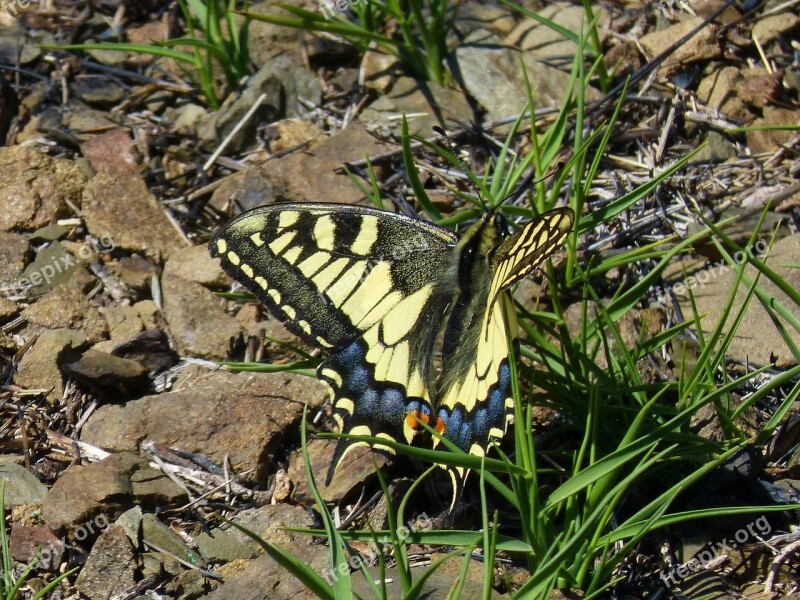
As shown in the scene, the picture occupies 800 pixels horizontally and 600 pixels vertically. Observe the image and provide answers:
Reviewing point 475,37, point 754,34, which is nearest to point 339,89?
point 475,37

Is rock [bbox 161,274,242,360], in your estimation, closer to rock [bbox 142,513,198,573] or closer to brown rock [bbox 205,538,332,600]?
rock [bbox 142,513,198,573]

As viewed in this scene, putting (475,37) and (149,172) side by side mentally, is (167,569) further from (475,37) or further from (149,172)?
(475,37)

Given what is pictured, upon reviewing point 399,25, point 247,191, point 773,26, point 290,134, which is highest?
point 773,26

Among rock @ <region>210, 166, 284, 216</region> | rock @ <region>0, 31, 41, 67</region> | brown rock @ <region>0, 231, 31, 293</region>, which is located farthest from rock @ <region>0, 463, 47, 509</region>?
rock @ <region>0, 31, 41, 67</region>

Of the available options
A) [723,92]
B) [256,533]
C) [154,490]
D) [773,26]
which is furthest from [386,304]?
[773,26]

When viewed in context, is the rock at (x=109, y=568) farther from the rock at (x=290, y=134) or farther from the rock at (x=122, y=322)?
the rock at (x=290, y=134)

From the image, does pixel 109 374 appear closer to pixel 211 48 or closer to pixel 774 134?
pixel 211 48

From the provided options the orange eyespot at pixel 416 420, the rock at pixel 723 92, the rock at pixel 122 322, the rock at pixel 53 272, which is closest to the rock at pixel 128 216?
the rock at pixel 53 272
